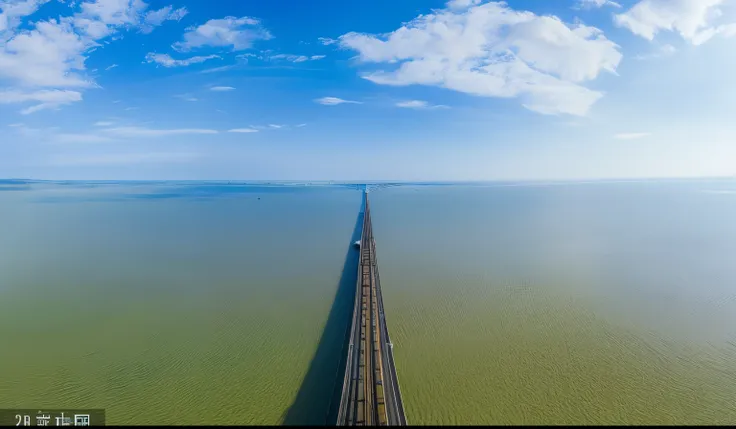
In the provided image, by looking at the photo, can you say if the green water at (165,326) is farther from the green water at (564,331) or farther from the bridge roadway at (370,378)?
the green water at (564,331)

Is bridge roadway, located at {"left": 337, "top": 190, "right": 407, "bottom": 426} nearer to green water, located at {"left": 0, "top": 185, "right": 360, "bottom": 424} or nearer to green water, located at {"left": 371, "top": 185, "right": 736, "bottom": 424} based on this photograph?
green water, located at {"left": 371, "top": 185, "right": 736, "bottom": 424}

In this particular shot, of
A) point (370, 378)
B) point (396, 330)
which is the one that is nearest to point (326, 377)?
point (370, 378)

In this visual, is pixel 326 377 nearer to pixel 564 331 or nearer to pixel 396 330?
pixel 396 330

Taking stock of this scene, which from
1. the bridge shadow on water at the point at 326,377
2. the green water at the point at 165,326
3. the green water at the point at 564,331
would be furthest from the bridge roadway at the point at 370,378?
the green water at the point at 165,326

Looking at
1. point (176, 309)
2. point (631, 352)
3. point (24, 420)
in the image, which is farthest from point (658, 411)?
point (176, 309)

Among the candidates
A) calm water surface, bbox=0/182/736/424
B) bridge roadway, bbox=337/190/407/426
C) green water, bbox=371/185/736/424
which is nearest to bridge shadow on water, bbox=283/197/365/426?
calm water surface, bbox=0/182/736/424
